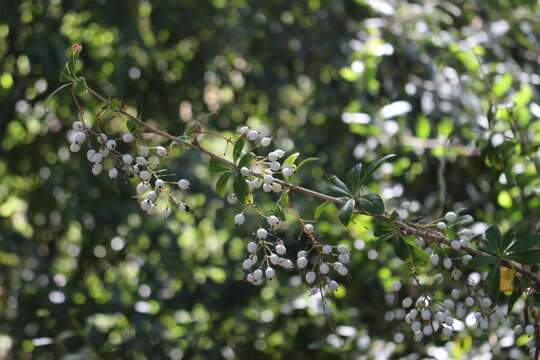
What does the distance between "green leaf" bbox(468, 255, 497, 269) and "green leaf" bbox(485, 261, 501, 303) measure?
11 mm

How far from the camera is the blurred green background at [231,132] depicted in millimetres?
1287

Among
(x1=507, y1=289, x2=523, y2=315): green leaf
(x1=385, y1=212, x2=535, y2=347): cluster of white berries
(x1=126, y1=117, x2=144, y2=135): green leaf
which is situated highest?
(x1=126, y1=117, x2=144, y2=135): green leaf

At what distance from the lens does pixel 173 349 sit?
130 centimetres

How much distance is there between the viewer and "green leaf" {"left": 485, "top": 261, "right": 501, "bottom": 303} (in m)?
0.75

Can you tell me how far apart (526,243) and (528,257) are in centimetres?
2

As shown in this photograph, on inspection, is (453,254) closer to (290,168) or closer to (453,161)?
(290,168)

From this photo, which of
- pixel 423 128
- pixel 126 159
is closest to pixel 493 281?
pixel 126 159

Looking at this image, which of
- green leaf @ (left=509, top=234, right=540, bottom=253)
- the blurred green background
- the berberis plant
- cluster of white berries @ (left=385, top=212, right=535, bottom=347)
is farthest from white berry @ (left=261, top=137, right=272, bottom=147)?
the blurred green background

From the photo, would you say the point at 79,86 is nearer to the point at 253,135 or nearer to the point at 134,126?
the point at 134,126


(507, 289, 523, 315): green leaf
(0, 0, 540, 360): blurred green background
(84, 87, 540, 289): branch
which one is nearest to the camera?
(84, 87, 540, 289): branch

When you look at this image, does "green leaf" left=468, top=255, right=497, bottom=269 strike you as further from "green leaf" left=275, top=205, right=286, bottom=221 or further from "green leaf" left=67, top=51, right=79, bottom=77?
"green leaf" left=67, top=51, right=79, bottom=77

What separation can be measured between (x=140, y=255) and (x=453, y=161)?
2.59 feet

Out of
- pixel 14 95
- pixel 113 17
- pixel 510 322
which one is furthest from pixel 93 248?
pixel 510 322

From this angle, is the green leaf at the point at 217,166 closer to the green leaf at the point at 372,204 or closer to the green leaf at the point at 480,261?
the green leaf at the point at 372,204
